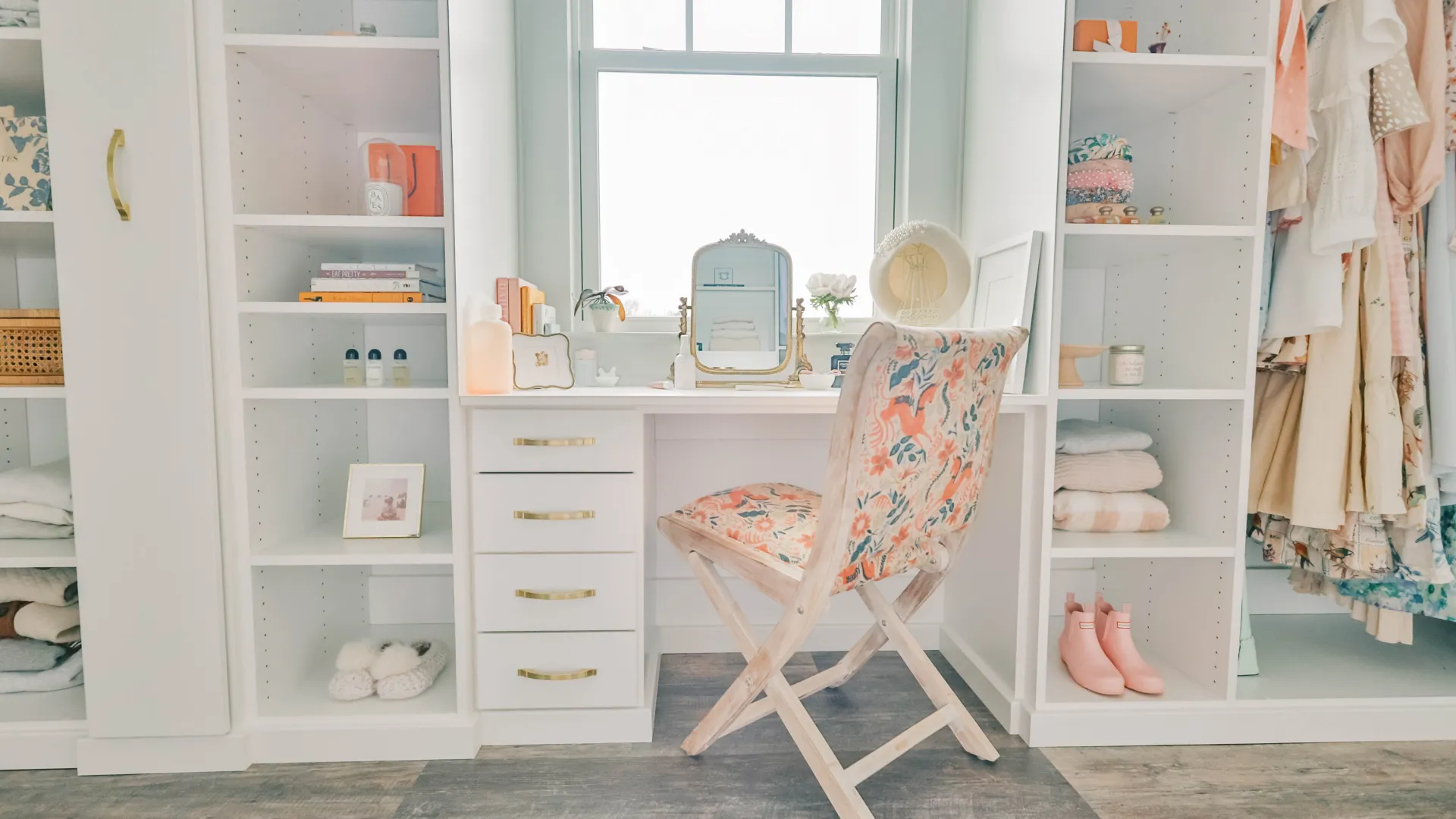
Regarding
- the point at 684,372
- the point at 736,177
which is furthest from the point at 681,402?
the point at 736,177

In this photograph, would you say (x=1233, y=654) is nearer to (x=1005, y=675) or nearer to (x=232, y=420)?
(x=1005, y=675)

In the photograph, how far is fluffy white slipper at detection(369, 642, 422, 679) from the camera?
1786 millimetres

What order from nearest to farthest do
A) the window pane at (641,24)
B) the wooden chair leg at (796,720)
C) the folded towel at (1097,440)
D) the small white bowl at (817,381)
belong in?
the wooden chair leg at (796,720) < the folded towel at (1097,440) < the small white bowl at (817,381) < the window pane at (641,24)

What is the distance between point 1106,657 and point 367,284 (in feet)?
6.84

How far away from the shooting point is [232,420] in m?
1.59

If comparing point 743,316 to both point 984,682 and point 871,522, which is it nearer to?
point 871,522

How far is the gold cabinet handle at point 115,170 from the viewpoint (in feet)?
4.74

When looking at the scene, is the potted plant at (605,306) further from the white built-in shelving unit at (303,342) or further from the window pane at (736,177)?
the white built-in shelving unit at (303,342)

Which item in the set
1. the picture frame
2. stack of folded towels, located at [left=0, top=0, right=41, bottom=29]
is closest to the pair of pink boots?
the picture frame

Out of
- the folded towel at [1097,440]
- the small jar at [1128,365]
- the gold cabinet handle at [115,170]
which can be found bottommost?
the folded towel at [1097,440]

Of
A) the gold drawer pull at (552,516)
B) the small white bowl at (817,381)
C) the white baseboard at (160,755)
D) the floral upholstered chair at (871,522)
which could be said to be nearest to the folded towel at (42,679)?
the white baseboard at (160,755)

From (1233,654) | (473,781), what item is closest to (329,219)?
(473,781)

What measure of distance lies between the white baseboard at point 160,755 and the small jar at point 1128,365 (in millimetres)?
2284

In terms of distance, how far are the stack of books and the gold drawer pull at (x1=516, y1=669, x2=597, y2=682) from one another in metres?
0.92
